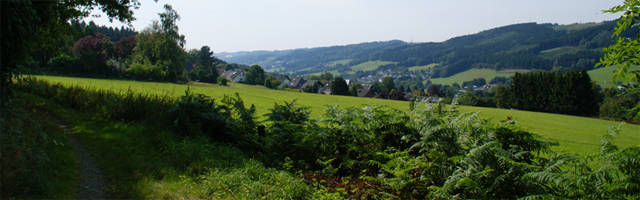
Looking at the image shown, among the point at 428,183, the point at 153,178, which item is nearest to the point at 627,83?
the point at 428,183

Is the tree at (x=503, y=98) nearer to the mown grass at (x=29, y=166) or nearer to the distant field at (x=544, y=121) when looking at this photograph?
the distant field at (x=544, y=121)

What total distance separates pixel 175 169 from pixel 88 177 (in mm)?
1729

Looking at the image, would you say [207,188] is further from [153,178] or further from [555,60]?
[555,60]

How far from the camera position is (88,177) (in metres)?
6.95

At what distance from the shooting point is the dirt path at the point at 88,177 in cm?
616

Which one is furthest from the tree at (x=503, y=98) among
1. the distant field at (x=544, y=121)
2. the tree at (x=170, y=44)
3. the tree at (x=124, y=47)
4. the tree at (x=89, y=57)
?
the tree at (x=124, y=47)

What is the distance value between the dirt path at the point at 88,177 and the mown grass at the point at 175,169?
5.9 inches

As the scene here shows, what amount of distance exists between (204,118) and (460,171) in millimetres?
7626

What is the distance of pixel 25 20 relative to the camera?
714cm

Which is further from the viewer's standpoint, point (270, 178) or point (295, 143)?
point (295, 143)

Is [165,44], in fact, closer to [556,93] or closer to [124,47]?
[124,47]

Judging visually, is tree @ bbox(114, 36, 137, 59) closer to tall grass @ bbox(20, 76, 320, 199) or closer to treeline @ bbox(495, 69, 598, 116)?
tall grass @ bbox(20, 76, 320, 199)

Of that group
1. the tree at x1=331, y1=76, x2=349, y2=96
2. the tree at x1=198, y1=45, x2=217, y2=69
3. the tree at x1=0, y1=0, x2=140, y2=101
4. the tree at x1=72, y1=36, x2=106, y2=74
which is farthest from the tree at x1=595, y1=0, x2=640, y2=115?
the tree at x1=198, y1=45, x2=217, y2=69

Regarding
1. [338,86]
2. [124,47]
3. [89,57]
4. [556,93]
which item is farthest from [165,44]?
[556,93]
